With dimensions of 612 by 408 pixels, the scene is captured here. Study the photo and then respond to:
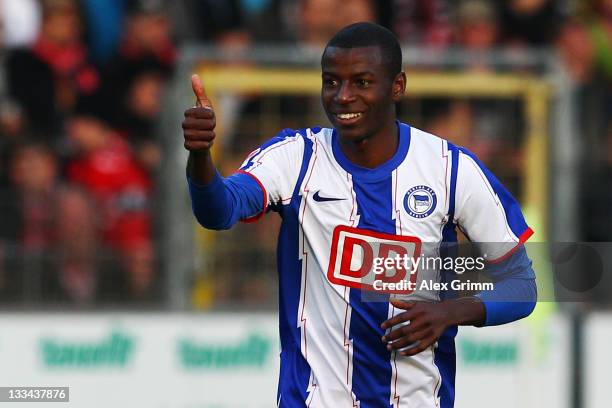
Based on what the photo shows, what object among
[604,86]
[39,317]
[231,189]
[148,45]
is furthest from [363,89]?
[604,86]

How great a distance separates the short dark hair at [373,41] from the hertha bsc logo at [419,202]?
1.54 ft

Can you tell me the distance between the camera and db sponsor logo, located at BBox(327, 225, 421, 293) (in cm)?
501

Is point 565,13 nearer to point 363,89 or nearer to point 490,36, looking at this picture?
point 490,36

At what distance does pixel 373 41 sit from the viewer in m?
4.96

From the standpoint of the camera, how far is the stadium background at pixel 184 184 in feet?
29.8

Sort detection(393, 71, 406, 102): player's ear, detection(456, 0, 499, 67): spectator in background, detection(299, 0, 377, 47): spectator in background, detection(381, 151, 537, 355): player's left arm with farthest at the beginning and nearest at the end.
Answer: detection(456, 0, 499, 67): spectator in background < detection(299, 0, 377, 47): spectator in background < detection(393, 71, 406, 102): player's ear < detection(381, 151, 537, 355): player's left arm

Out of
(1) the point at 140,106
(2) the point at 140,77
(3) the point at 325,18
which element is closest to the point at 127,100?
(1) the point at 140,106

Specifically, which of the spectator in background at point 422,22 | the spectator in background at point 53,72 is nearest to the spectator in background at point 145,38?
the spectator in background at point 53,72

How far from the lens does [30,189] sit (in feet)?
30.2

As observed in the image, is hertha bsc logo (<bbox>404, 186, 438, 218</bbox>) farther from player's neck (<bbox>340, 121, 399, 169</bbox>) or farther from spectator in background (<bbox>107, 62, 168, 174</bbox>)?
spectator in background (<bbox>107, 62, 168, 174</bbox>)

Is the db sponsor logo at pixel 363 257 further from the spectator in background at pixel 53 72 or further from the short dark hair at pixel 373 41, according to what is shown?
the spectator in background at pixel 53 72

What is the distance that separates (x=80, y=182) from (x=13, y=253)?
2.69ft

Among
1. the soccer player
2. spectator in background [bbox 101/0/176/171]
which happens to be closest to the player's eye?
the soccer player

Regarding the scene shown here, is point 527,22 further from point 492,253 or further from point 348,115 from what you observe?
point 348,115
